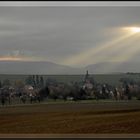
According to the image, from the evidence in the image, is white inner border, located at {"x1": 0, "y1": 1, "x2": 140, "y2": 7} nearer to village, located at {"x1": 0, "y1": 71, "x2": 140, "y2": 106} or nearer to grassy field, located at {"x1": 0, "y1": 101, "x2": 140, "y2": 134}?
village, located at {"x1": 0, "y1": 71, "x2": 140, "y2": 106}

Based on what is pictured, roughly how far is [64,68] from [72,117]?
560 mm

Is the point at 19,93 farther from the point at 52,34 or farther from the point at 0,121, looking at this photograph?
the point at 52,34

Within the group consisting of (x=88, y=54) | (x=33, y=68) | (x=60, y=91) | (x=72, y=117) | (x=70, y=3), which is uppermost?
(x=70, y=3)

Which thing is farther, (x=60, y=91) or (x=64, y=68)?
(x=60, y=91)

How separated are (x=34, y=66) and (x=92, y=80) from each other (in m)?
0.65

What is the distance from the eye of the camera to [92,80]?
12.2 feet

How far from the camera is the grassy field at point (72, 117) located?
12.2ft

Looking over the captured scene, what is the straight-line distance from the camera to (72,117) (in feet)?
12.5

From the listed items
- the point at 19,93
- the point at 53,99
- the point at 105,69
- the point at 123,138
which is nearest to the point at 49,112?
the point at 53,99

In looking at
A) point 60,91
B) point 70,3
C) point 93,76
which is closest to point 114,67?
point 93,76

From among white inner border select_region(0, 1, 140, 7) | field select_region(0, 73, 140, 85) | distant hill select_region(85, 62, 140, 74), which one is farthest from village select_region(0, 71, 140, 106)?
white inner border select_region(0, 1, 140, 7)

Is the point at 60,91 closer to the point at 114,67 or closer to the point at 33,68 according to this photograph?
the point at 33,68

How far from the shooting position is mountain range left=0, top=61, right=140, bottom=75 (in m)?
3.68

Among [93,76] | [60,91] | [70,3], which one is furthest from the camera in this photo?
[60,91]
